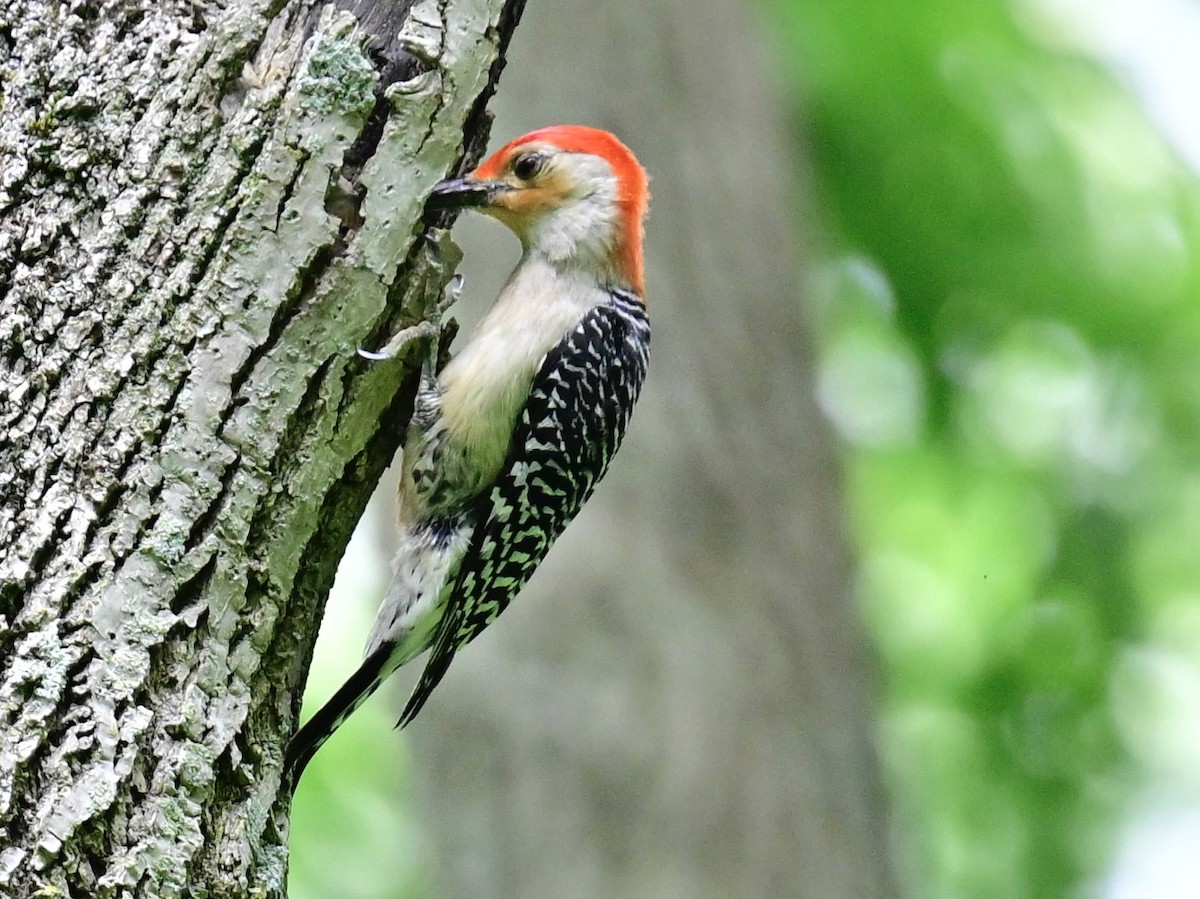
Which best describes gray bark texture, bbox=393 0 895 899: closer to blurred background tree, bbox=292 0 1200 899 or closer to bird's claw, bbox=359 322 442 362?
blurred background tree, bbox=292 0 1200 899

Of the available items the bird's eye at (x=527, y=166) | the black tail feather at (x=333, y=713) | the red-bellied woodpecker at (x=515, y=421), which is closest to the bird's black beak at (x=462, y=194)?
the red-bellied woodpecker at (x=515, y=421)

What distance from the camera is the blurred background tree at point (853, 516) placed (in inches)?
225

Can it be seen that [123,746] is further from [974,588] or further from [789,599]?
[974,588]

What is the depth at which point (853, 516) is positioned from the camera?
24.2 ft

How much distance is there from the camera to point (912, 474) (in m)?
8.34

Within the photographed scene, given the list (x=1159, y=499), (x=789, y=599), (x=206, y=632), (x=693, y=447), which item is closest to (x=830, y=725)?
(x=789, y=599)

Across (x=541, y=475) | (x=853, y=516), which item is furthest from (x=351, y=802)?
(x=541, y=475)

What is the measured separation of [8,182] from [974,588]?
260 inches

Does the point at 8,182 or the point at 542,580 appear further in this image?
the point at 542,580

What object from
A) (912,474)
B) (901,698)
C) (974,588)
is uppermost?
(912,474)

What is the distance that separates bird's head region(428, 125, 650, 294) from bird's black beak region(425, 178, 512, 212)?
132 mm

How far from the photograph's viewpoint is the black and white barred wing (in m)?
3.76

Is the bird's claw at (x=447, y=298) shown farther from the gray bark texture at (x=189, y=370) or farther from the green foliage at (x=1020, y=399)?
the green foliage at (x=1020, y=399)

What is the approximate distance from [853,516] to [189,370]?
5281mm
